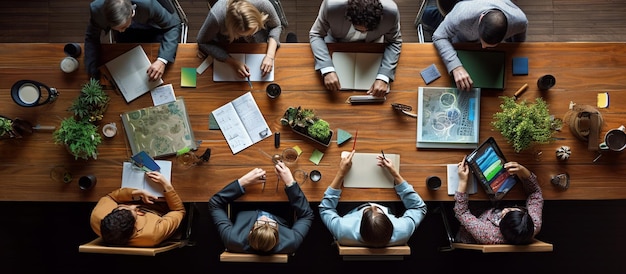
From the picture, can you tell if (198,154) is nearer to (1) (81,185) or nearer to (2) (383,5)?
(1) (81,185)

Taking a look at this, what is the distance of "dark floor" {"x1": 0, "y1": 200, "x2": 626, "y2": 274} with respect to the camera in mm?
2803

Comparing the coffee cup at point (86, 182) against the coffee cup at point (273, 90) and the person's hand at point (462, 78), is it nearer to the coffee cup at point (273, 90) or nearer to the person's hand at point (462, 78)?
the coffee cup at point (273, 90)

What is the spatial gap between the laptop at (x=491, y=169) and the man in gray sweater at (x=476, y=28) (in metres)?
0.35

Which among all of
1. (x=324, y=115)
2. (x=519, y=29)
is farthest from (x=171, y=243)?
(x=519, y=29)

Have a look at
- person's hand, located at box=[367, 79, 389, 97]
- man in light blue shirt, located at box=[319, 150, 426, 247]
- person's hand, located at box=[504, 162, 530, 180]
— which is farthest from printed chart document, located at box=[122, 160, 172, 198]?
person's hand, located at box=[504, 162, 530, 180]

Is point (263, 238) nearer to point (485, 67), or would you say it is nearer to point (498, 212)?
point (498, 212)

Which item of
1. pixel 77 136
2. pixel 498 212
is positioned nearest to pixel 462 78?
pixel 498 212

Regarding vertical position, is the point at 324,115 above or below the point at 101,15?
below

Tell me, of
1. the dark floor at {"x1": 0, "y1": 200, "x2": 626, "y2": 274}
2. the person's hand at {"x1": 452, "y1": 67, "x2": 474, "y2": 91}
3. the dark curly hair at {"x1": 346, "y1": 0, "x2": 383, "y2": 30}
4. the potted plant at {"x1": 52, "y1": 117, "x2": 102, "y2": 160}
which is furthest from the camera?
the dark floor at {"x1": 0, "y1": 200, "x2": 626, "y2": 274}

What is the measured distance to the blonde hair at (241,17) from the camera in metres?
1.86

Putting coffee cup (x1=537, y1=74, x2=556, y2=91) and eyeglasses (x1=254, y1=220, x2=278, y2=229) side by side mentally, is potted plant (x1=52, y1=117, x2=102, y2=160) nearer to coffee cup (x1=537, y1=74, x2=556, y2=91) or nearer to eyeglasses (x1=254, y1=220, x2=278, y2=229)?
eyeglasses (x1=254, y1=220, x2=278, y2=229)

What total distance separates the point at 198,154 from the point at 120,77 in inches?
23.2

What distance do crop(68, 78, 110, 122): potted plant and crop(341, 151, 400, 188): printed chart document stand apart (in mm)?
1300

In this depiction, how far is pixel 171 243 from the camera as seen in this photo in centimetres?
220
